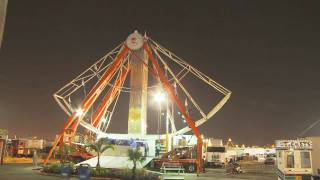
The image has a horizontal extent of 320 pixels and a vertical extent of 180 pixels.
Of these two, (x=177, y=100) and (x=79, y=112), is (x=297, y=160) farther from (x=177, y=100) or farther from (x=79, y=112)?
(x=79, y=112)

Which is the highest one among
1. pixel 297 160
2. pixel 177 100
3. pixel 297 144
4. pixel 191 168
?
pixel 177 100

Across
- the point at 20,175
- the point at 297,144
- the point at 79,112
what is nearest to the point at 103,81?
the point at 79,112

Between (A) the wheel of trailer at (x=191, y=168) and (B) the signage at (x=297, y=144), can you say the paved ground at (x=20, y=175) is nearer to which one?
(A) the wheel of trailer at (x=191, y=168)

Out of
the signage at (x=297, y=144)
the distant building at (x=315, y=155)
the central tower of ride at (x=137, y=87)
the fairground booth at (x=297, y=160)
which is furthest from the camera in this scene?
the central tower of ride at (x=137, y=87)

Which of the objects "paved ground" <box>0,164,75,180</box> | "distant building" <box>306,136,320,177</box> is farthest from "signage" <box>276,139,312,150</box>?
"paved ground" <box>0,164,75,180</box>

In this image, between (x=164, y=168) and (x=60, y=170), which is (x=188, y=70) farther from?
(x=60, y=170)

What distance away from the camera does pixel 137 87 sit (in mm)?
52250

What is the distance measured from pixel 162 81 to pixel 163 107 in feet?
27.6

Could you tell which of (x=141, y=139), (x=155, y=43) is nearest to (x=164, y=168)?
(x=141, y=139)

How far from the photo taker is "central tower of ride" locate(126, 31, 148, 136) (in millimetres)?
51594

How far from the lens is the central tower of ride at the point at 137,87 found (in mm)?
51594

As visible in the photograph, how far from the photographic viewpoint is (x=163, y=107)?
184ft

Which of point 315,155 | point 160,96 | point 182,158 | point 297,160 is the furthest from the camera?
point 160,96

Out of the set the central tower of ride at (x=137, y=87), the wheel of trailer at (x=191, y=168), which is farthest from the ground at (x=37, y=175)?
the central tower of ride at (x=137, y=87)
